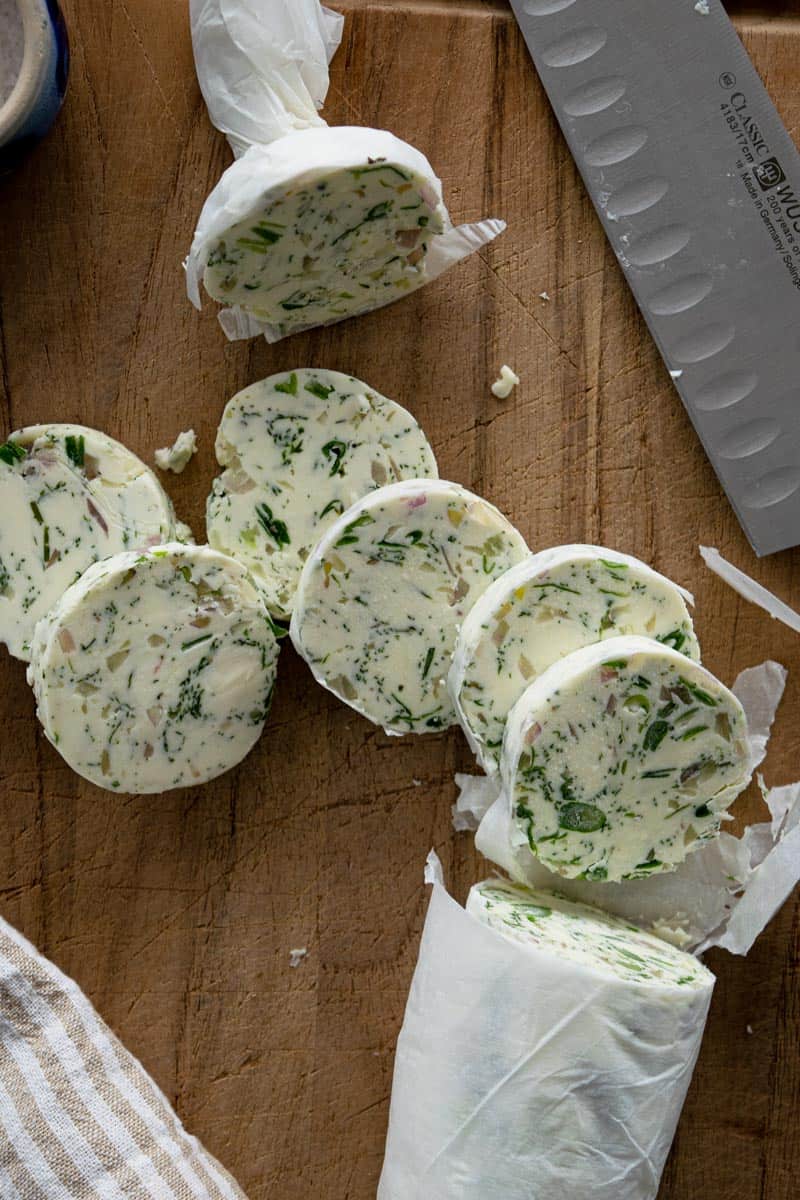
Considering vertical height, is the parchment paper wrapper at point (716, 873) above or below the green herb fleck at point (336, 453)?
below

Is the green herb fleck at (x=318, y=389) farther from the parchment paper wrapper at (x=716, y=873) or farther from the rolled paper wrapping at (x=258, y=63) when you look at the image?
the parchment paper wrapper at (x=716, y=873)

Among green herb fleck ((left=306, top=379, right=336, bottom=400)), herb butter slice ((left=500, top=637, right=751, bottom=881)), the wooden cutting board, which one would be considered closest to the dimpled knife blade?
the wooden cutting board

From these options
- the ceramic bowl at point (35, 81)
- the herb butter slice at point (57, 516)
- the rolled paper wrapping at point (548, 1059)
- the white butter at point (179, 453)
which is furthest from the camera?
the white butter at point (179, 453)

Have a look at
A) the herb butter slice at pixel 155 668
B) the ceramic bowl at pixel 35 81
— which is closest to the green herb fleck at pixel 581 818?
the herb butter slice at pixel 155 668

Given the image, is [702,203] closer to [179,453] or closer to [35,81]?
[179,453]

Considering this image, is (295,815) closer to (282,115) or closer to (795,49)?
(282,115)

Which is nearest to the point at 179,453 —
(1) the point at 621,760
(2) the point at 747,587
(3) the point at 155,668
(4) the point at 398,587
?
(3) the point at 155,668
